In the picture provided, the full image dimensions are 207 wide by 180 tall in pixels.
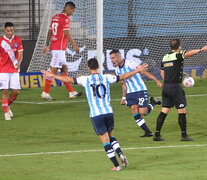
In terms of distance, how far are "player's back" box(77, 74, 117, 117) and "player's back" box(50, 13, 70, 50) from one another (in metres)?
7.70

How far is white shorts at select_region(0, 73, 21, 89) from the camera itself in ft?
42.3

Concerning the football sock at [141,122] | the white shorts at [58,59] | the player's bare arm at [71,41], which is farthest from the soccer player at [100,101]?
the white shorts at [58,59]

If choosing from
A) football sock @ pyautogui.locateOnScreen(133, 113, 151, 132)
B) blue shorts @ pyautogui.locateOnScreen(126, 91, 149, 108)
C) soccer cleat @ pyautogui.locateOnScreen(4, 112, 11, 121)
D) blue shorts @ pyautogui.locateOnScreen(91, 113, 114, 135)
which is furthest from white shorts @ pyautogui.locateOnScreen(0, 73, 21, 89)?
blue shorts @ pyautogui.locateOnScreen(91, 113, 114, 135)

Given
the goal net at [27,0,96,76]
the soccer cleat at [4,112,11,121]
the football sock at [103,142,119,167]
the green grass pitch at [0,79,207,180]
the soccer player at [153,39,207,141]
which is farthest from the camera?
the goal net at [27,0,96,76]

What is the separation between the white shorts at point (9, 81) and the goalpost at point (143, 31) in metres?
5.04

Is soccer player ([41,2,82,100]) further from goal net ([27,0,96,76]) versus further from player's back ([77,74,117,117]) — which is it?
player's back ([77,74,117,117])

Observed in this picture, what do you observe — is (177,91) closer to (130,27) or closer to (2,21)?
(130,27)

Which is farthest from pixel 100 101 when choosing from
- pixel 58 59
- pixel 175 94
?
pixel 58 59

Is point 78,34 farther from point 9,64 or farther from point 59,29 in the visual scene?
point 9,64

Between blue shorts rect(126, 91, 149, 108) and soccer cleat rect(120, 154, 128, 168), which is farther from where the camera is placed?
blue shorts rect(126, 91, 149, 108)

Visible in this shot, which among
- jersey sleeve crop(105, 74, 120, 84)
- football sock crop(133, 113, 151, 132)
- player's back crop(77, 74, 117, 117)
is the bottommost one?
football sock crop(133, 113, 151, 132)

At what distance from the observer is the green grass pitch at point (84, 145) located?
23.0 feet

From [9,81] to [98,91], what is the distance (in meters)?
5.94

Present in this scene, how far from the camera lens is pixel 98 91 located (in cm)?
743
